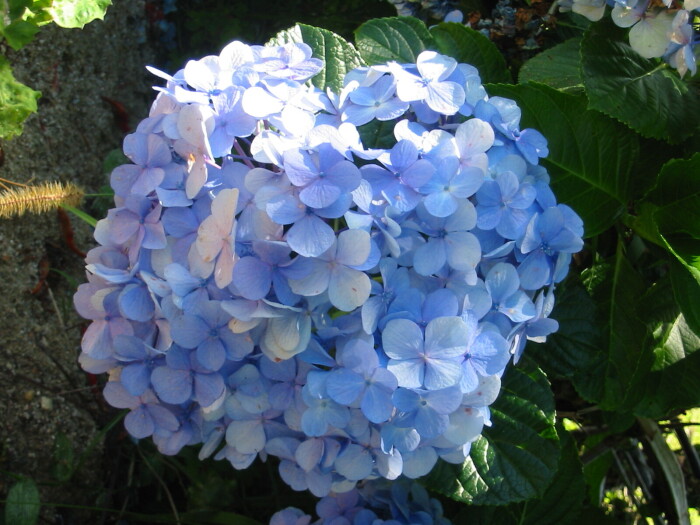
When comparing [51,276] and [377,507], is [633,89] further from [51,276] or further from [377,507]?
[51,276]

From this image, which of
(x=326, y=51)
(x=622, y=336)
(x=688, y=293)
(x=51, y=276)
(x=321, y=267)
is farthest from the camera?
(x=51, y=276)

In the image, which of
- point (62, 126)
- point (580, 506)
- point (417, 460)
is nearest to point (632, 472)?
point (580, 506)

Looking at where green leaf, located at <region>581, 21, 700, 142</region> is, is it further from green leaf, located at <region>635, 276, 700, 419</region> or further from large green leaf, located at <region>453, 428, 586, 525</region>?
large green leaf, located at <region>453, 428, 586, 525</region>

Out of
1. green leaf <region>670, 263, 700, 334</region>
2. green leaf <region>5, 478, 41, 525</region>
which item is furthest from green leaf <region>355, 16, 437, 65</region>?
green leaf <region>5, 478, 41, 525</region>

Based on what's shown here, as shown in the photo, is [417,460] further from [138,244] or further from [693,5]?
[693,5]

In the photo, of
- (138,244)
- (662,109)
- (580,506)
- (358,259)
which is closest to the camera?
(358,259)

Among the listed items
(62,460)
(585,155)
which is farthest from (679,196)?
(62,460)
